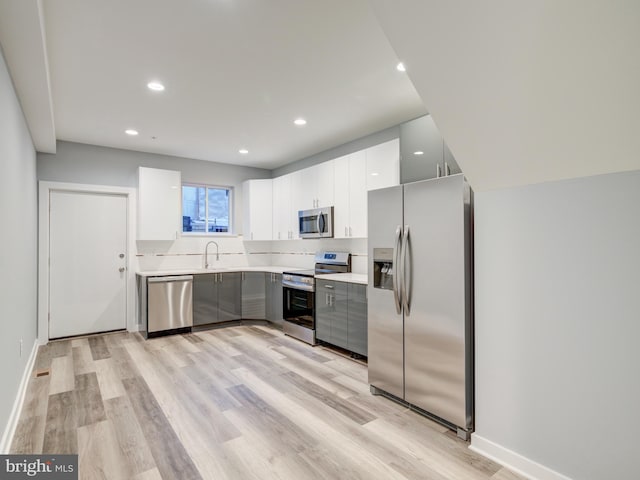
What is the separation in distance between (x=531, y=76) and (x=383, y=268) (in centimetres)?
187

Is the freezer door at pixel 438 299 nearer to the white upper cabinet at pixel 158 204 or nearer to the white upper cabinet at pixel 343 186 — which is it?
the white upper cabinet at pixel 343 186

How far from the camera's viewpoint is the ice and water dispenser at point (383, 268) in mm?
2863

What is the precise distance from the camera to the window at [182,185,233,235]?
563 centimetres

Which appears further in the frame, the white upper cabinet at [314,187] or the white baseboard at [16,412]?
the white upper cabinet at [314,187]

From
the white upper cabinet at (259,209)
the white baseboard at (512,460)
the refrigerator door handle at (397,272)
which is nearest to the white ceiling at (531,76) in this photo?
the refrigerator door handle at (397,272)

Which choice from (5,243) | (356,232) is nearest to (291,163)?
(356,232)

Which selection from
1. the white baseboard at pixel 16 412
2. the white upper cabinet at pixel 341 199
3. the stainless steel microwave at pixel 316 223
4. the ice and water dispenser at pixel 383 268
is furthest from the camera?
the stainless steel microwave at pixel 316 223

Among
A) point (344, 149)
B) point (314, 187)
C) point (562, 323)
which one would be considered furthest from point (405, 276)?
point (344, 149)

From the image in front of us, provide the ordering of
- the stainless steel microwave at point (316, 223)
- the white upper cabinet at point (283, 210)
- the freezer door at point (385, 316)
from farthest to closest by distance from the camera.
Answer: the white upper cabinet at point (283, 210)
the stainless steel microwave at point (316, 223)
the freezer door at point (385, 316)

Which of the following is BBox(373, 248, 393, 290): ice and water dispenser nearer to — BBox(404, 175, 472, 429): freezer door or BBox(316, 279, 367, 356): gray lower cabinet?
BBox(404, 175, 472, 429): freezer door

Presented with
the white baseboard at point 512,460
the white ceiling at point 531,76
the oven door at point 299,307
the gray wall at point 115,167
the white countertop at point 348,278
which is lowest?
the white baseboard at point 512,460

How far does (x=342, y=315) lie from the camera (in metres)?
3.86

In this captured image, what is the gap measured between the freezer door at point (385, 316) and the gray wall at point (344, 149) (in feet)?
4.82

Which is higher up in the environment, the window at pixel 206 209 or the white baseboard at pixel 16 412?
the window at pixel 206 209
